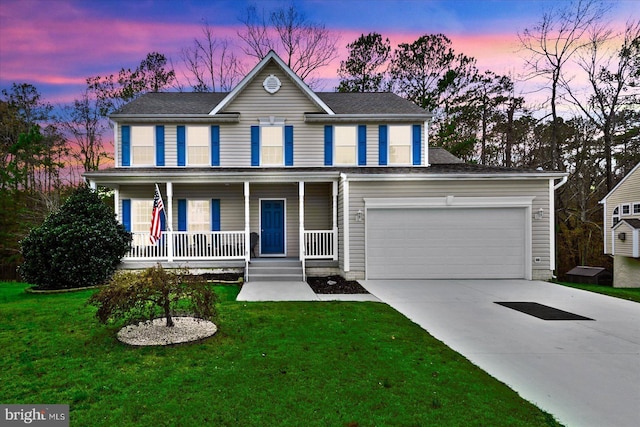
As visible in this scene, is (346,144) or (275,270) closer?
(275,270)

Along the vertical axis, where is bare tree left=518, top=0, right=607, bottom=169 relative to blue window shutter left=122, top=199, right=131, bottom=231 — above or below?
above

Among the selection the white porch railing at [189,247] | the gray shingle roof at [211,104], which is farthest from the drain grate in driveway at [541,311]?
the gray shingle roof at [211,104]

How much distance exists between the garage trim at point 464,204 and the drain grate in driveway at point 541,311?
3.49m

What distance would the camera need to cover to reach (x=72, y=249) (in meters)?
9.12

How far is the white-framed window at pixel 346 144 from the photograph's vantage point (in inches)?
524

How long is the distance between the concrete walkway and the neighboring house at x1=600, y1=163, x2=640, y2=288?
1791 cm

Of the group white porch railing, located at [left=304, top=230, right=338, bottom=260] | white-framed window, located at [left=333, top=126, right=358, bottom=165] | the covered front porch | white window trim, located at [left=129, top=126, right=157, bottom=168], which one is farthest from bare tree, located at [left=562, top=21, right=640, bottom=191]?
white window trim, located at [left=129, top=126, right=157, bottom=168]

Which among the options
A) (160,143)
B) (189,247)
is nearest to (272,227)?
(189,247)

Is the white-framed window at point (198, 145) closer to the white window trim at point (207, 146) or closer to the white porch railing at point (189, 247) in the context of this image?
the white window trim at point (207, 146)

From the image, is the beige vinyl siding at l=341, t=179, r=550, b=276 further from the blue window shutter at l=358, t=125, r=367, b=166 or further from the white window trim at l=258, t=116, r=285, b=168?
the white window trim at l=258, t=116, r=285, b=168

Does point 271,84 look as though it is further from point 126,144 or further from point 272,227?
point 126,144

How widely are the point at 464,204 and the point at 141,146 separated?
11.8 metres

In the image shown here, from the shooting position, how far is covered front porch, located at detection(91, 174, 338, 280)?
38.4 feet

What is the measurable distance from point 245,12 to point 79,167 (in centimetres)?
1568
